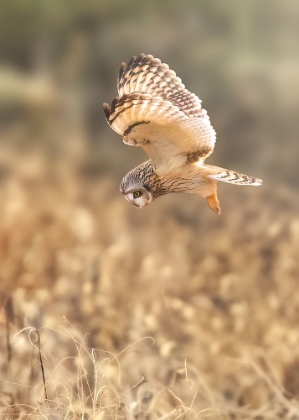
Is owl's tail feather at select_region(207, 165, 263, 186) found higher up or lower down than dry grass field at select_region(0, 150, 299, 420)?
higher up

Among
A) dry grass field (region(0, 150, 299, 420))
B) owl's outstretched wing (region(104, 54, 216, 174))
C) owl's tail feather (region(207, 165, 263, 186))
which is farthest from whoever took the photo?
dry grass field (region(0, 150, 299, 420))

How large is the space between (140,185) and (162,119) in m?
0.32

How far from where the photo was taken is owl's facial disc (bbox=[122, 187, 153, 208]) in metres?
1.64

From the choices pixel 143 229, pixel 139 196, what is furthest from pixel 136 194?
pixel 143 229

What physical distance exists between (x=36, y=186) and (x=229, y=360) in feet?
3.00

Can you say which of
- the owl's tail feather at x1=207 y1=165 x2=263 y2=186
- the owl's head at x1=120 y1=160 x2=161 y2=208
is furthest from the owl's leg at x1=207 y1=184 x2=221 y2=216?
the owl's head at x1=120 y1=160 x2=161 y2=208

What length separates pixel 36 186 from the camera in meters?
1.78

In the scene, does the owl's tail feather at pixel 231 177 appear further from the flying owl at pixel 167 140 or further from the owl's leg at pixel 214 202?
the owl's leg at pixel 214 202

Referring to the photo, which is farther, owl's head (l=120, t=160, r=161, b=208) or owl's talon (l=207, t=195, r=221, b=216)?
owl's talon (l=207, t=195, r=221, b=216)

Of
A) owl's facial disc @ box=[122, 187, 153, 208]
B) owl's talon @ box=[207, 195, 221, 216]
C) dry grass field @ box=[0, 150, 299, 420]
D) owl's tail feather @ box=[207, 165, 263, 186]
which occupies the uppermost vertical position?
owl's tail feather @ box=[207, 165, 263, 186]

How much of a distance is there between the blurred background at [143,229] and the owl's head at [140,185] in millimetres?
130

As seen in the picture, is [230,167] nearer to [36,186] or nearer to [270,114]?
[270,114]

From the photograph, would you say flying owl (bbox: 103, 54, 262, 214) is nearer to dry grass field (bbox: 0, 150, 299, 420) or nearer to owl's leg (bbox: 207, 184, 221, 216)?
owl's leg (bbox: 207, 184, 221, 216)

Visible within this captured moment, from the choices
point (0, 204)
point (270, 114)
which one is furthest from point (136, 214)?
point (270, 114)
